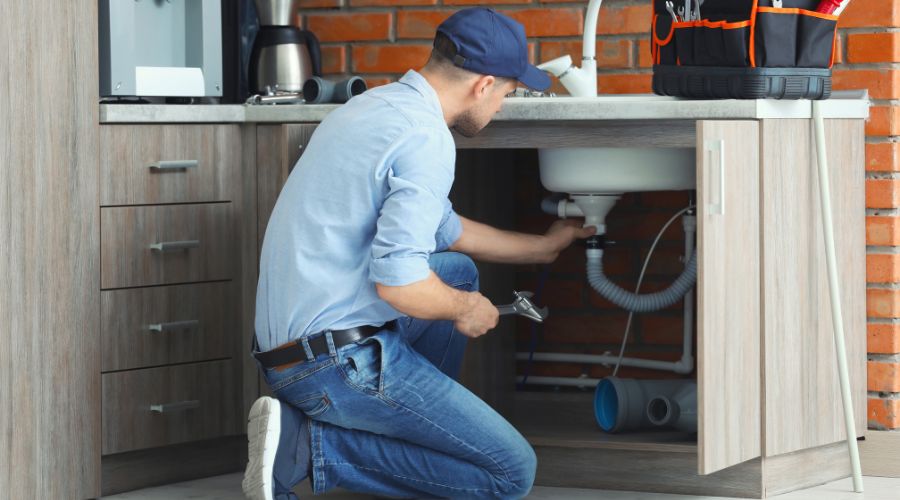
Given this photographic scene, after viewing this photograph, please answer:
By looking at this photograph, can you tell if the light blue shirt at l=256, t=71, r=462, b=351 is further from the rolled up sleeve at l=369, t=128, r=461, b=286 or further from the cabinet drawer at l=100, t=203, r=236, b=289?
the cabinet drawer at l=100, t=203, r=236, b=289

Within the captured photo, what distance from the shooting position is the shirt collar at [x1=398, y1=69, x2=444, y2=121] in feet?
7.83

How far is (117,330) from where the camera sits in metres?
2.68

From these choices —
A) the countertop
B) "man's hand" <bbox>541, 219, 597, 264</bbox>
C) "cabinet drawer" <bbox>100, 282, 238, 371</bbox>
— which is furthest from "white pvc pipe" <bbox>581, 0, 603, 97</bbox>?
"cabinet drawer" <bbox>100, 282, 238, 371</bbox>

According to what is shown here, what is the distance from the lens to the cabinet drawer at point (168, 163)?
2.65m

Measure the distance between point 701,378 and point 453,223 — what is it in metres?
0.58

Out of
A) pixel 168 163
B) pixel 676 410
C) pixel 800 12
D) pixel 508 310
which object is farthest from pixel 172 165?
pixel 800 12

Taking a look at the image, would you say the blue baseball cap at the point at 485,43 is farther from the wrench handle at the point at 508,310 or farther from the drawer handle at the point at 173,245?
the drawer handle at the point at 173,245

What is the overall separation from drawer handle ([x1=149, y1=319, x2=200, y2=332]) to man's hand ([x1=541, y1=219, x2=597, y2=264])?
0.69m

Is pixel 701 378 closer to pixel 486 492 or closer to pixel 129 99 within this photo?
pixel 486 492

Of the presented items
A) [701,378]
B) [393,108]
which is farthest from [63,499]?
[701,378]

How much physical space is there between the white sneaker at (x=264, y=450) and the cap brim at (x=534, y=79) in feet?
2.29

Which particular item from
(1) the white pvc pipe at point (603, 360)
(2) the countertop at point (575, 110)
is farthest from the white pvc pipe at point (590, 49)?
(1) the white pvc pipe at point (603, 360)

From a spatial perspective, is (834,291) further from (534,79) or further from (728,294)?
(534,79)

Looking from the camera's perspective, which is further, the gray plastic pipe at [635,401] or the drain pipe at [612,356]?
the drain pipe at [612,356]
